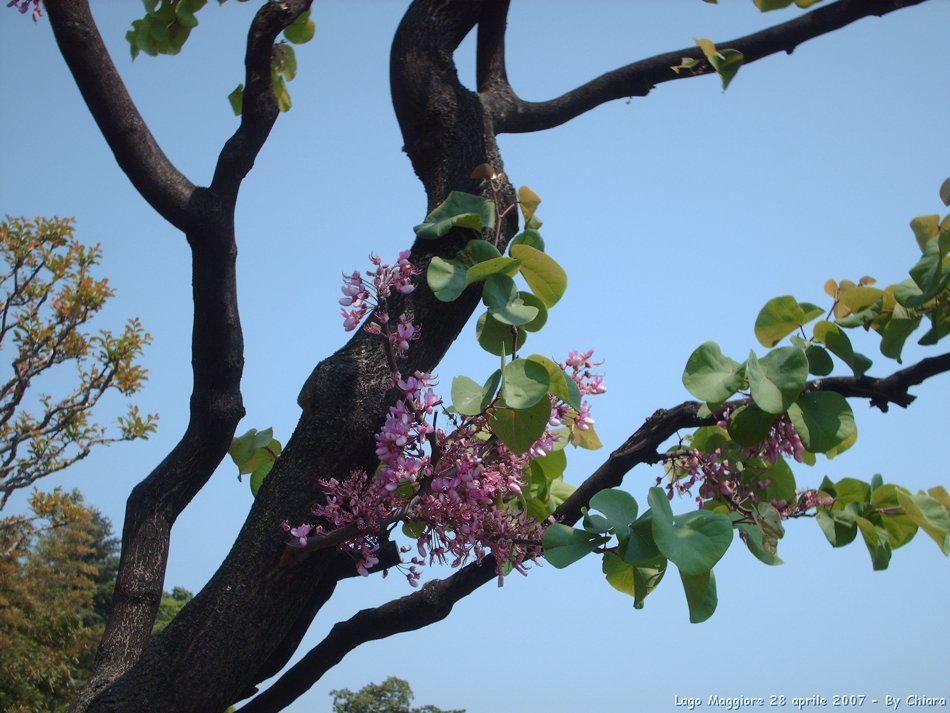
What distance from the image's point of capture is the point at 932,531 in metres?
1.60

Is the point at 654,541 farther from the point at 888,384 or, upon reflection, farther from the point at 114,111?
the point at 114,111

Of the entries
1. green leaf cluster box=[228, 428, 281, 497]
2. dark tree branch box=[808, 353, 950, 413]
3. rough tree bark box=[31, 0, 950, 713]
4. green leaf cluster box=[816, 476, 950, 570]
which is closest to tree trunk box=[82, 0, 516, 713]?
rough tree bark box=[31, 0, 950, 713]

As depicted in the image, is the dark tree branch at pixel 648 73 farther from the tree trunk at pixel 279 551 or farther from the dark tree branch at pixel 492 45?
the tree trunk at pixel 279 551

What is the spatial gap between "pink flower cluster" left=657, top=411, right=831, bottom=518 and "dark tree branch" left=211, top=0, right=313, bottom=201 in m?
1.16

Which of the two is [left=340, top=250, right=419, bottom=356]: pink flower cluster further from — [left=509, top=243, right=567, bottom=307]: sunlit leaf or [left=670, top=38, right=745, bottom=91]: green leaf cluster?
[left=670, top=38, right=745, bottom=91]: green leaf cluster

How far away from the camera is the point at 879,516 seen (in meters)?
1.68

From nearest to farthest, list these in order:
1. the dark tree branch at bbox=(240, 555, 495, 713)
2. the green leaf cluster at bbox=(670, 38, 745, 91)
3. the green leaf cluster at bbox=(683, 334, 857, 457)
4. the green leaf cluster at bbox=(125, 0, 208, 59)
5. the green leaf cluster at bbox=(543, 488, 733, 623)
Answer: the green leaf cluster at bbox=(543, 488, 733, 623) < the green leaf cluster at bbox=(683, 334, 857, 457) < the dark tree branch at bbox=(240, 555, 495, 713) < the green leaf cluster at bbox=(670, 38, 745, 91) < the green leaf cluster at bbox=(125, 0, 208, 59)

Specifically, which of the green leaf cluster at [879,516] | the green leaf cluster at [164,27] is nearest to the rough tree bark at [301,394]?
the green leaf cluster at [879,516]

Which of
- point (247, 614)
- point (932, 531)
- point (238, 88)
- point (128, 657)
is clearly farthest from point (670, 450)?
point (238, 88)

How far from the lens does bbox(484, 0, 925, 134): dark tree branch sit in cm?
199

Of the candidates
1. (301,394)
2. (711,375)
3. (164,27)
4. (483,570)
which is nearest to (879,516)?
(711,375)

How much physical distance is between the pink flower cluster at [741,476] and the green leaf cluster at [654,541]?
0.22m

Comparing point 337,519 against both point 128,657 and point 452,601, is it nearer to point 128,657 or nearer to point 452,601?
point 452,601

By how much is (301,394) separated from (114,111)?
0.78 metres
